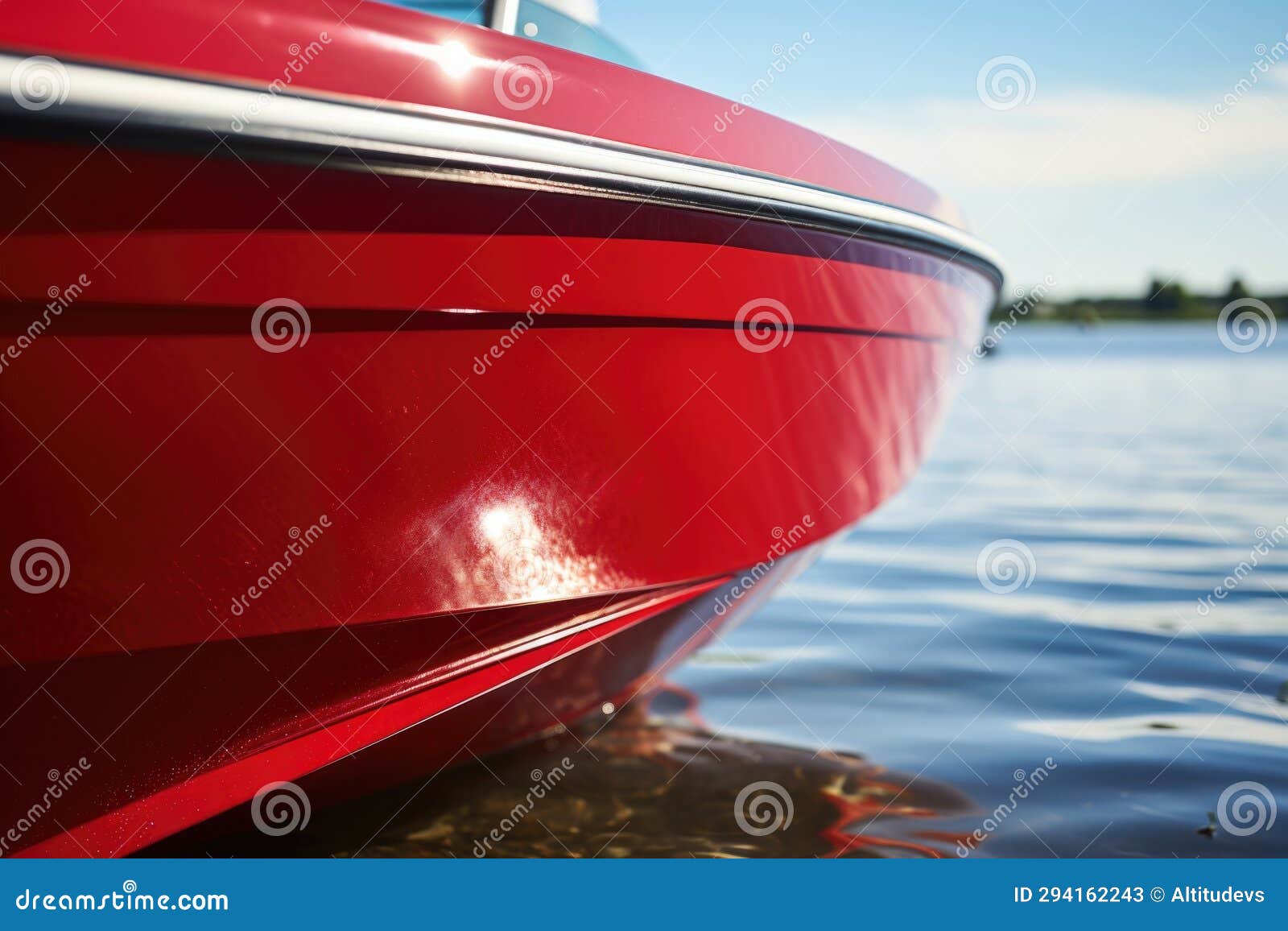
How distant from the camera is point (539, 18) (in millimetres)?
2281

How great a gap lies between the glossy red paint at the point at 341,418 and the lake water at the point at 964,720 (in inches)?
19.9

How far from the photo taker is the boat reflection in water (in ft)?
7.36

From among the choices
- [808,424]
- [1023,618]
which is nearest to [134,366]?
[808,424]

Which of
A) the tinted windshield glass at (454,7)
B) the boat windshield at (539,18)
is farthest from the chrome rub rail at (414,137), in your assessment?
the tinted windshield glass at (454,7)

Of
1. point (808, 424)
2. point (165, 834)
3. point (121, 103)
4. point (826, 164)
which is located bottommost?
point (165, 834)

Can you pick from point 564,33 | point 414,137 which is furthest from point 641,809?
point 564,33

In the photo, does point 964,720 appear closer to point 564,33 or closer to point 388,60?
point 564,33

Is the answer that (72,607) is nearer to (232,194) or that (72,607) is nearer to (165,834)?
(165,834)

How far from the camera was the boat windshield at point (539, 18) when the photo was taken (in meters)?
2.21

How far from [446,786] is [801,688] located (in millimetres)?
1125

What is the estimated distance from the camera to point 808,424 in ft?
7.37

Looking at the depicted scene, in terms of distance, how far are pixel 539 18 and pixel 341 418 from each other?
42.4 inches

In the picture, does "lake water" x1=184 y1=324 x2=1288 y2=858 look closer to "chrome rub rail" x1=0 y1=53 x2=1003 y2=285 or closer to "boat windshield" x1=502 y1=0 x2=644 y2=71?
"chrome rub rail" x1=0 y1=53 x2=1003 y2=285

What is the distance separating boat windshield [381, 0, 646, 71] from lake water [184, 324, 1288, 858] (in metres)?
1.58
